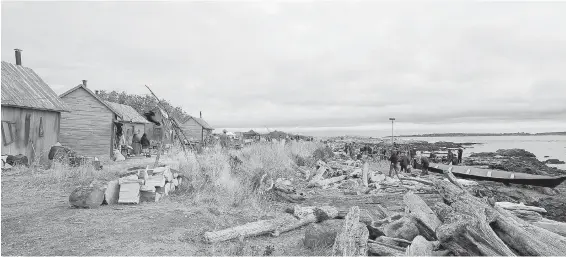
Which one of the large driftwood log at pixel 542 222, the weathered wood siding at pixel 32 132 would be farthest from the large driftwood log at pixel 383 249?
the weathered wood siding at pixel 32 132

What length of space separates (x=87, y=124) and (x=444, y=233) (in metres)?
24.1

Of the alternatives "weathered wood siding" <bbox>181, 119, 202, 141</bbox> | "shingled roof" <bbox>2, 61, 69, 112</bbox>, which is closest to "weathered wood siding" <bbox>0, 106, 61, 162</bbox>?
"shingled roof" <bbox>2, 61, 69, 112</bbox>

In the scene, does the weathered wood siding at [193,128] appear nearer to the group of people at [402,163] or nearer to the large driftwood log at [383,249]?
the group of people at [402,163]

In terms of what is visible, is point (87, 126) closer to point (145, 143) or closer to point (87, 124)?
point (87, 124)

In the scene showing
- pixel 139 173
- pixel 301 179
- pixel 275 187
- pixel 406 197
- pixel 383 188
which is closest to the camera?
pixel 406 197

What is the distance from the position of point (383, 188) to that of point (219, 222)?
9699 millimetres

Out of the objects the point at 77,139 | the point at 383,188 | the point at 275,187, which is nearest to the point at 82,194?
the point at 275,187

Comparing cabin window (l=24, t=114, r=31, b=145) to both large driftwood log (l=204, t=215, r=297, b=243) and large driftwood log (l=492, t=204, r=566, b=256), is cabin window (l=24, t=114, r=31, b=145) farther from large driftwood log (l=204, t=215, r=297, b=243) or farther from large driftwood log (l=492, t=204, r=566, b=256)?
large driftwood log (l=492, t=204, r=566, b=256)

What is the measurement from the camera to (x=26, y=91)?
18.7 meters

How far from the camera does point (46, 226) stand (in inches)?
293

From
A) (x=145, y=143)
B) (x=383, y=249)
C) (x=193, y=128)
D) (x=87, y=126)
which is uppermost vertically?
(x=193, y=128)

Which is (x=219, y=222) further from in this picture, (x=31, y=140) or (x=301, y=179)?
(x=31, y=140)

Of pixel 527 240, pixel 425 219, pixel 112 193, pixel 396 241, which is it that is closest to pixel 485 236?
pixel 527 240

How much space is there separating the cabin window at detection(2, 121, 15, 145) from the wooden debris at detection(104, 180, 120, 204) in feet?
31.9
